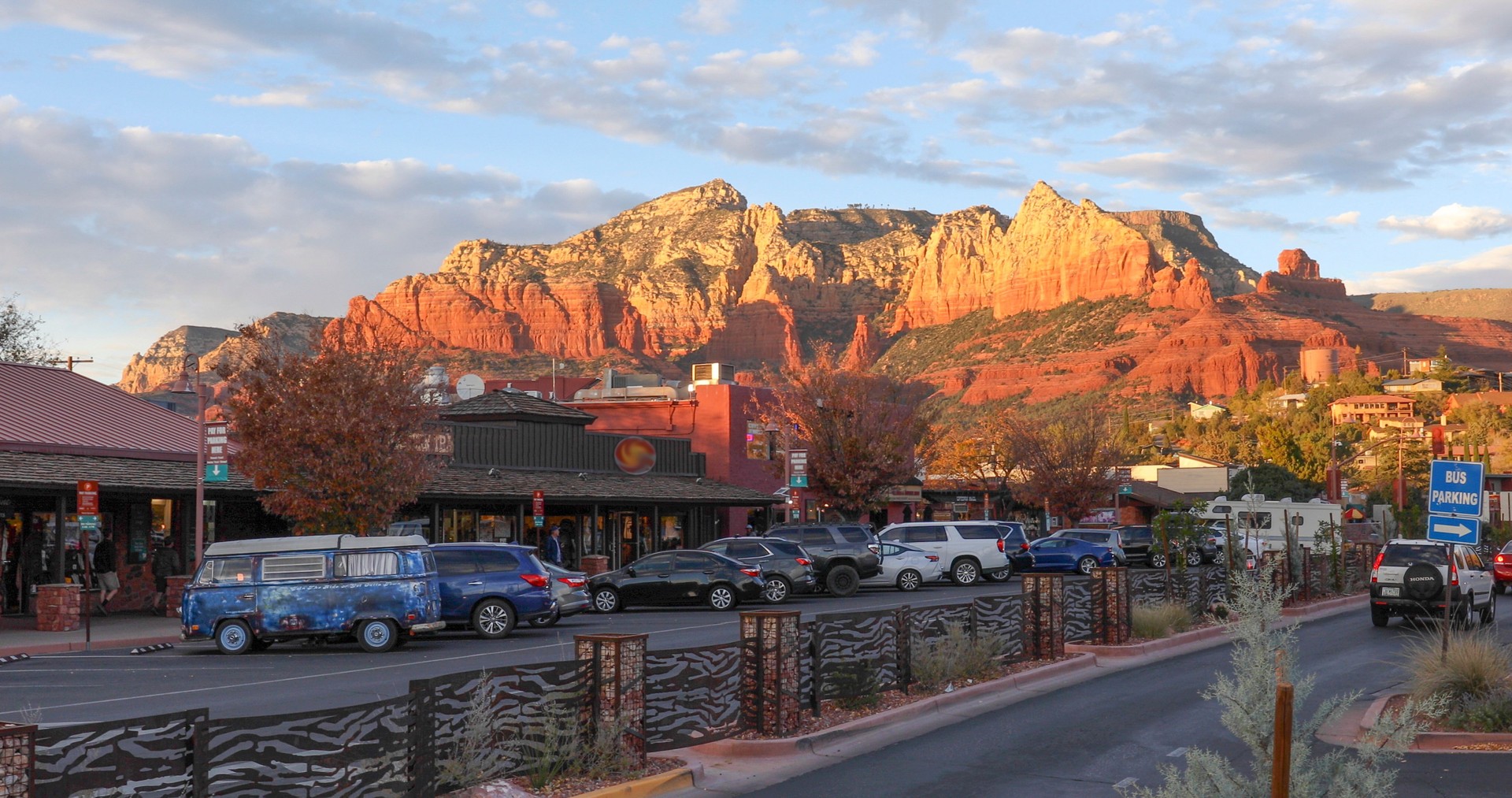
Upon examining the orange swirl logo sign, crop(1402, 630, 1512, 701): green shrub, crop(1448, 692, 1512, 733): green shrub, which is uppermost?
the orange swirl logo sign

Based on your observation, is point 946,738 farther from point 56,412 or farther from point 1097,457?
point 1097,457

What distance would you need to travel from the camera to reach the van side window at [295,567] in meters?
21.7

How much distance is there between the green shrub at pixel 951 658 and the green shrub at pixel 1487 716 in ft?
17.4

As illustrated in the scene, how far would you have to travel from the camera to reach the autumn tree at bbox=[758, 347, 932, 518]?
46.5 metres

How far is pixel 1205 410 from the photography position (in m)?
138

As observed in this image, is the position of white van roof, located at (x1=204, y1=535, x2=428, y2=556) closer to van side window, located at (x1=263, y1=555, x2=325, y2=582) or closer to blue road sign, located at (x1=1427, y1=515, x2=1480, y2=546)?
van side window, located at (x1=263, y1=555, x2=325, y2=582)

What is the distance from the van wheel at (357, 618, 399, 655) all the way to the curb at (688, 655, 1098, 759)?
9984 mm

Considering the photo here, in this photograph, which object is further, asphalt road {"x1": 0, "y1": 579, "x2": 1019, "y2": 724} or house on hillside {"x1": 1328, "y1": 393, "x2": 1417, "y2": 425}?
house on hillside {"x1": 1328, "y1": 393, "x2": 1417, "y2": 425}

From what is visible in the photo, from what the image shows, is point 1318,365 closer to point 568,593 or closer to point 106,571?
point 568,593

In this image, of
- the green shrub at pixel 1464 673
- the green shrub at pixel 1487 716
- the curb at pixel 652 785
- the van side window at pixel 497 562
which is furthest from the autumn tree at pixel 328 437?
the green shrub at pixel 1487 716

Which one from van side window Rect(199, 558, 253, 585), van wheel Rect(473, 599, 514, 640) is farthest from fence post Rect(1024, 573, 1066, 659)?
van side window Rect(199, 558, 253, 585)

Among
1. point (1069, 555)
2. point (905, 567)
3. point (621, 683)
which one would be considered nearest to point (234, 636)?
point (621, 683)

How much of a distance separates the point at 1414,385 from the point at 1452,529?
15044 centimetres

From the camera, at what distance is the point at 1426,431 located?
115 meters
